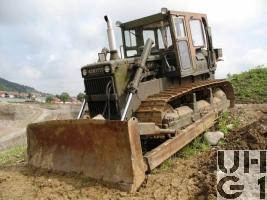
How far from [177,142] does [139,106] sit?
3.63 ft

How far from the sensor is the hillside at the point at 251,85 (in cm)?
1499

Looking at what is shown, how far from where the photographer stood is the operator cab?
9.87 meters

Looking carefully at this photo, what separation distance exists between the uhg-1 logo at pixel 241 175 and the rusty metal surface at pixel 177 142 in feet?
2.94

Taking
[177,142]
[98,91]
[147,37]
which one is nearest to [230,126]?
[177,142]

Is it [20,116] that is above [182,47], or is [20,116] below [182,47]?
below

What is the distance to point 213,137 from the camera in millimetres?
9273

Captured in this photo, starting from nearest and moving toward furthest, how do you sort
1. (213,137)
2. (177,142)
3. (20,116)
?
(177,142), (213,137), (20,116)

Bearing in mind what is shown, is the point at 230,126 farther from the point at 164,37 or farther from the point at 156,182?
the point at 156,182

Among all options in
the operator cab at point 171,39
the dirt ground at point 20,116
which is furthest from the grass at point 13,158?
the dirt ground at point 20,116

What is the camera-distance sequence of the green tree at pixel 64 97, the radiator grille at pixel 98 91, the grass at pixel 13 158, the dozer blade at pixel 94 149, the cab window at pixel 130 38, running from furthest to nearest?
the green tree at pixel 64 97, the grass at pixel 13 158, the cab window at pixel 130 38, the radiator grille at pixel 98 91, the dozer blade at pixel 94 149

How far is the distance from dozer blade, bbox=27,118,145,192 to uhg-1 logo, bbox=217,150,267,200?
49.4 inches

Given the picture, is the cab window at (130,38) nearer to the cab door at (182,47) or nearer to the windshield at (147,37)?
the windshield at (147,37)

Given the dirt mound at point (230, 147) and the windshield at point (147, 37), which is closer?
the dirt mound at point (230, 147)

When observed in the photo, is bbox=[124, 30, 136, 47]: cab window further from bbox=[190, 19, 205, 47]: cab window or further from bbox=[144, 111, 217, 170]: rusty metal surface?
bbox=[144, 111, 217, 170]: rusty metal surface
